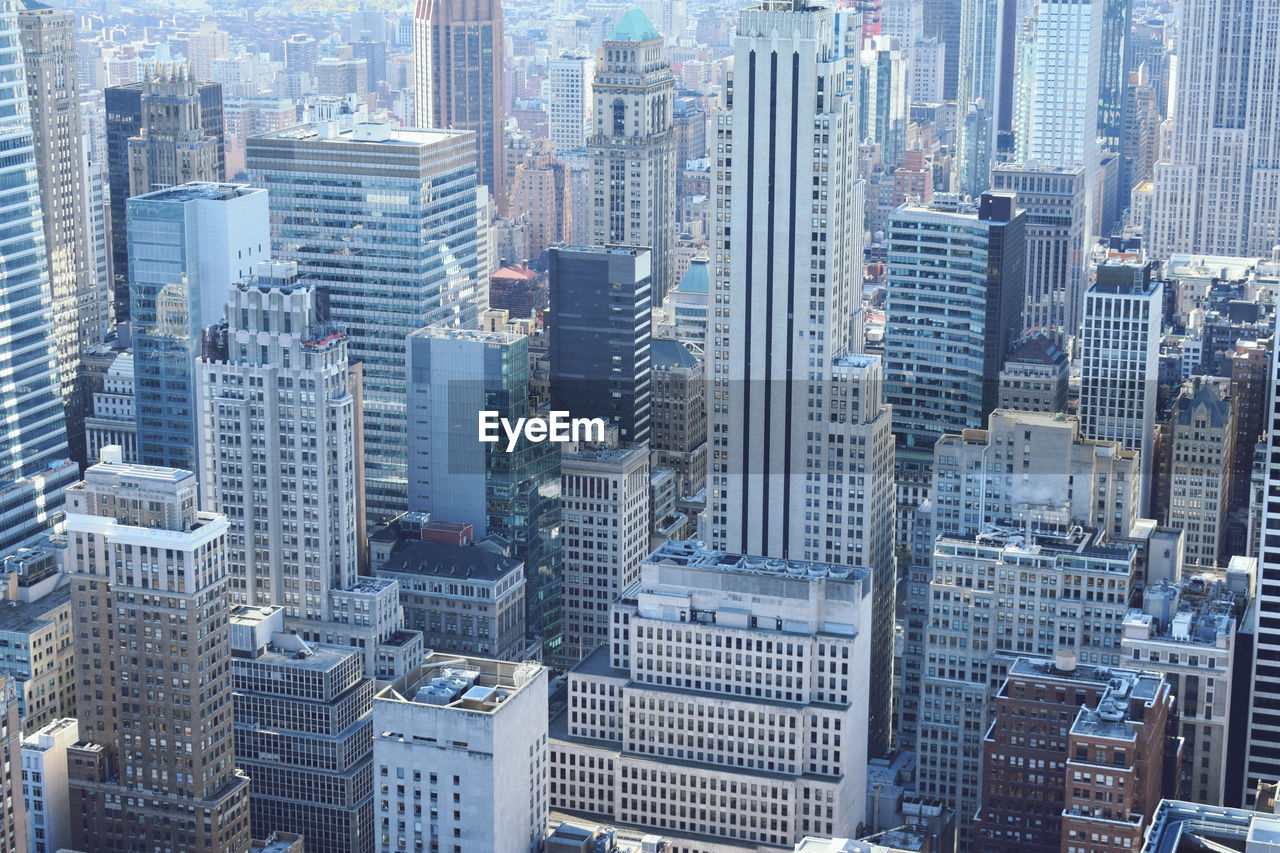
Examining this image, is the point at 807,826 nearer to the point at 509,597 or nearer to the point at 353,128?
the point at 509,597

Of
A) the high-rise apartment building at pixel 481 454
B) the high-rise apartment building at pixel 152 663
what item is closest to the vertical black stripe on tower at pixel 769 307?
the high-rise apartment building at pixel 481 454

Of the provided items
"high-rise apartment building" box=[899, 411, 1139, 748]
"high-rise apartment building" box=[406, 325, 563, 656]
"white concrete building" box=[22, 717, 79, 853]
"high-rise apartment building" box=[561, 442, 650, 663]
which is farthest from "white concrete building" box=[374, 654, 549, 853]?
"high-rise apartment building" box=[561, 442, 650, 663]

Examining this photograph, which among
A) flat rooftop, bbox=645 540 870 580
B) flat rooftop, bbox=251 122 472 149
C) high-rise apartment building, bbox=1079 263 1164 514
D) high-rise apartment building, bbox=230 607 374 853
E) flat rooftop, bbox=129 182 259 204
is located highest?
flat rooftop, bbox=251 122 472 149

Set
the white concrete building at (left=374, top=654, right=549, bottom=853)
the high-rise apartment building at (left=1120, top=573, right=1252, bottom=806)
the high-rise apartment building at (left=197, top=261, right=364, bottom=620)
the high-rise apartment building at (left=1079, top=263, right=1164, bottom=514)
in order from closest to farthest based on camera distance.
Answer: the white concrete building at (left=374, top=654, right=549, bottom=853) < the high-rise apartment building at (left=1120, top=573, right=1252, bottom=806) < the high-rise apartment building at (left=197, top=261, right=364, bottom=620) < the high-rise apartment building at (left=1079, top=263, right=1164, bottom=514)

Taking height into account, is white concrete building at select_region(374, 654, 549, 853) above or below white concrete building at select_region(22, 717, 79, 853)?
above

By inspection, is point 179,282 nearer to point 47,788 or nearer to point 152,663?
point 152,663

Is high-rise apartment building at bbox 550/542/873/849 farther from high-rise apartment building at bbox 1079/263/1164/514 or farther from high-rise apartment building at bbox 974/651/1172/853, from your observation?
high-rise apartment building at bbox 1079/263/1164/514
